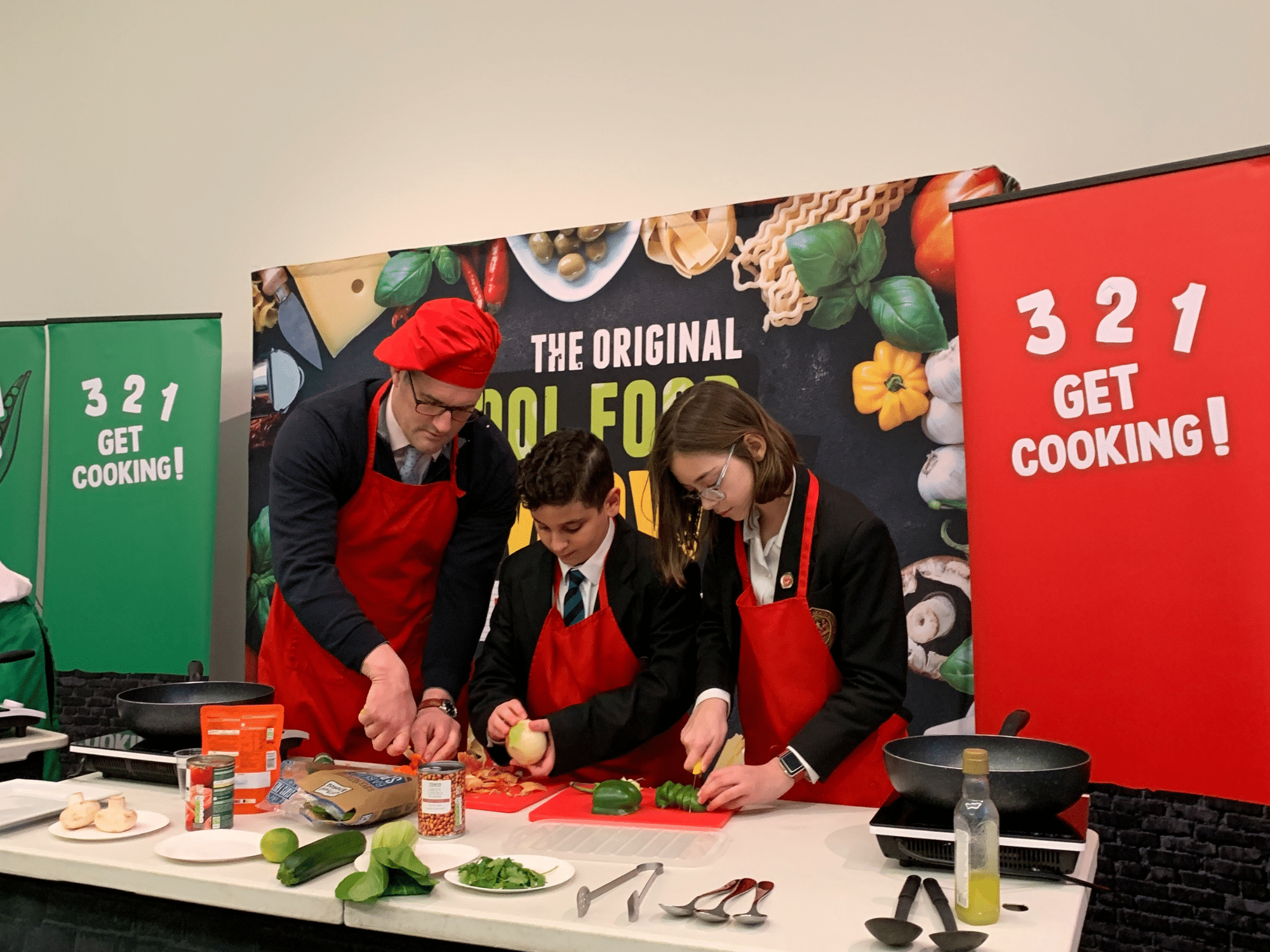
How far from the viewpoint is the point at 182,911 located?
162 cm

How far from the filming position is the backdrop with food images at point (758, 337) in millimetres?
3201

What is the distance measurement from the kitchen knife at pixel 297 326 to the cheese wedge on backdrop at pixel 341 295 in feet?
0.12

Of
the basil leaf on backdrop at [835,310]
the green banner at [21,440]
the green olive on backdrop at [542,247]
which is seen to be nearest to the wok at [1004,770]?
the basil leaf on backdrop at [835,310]

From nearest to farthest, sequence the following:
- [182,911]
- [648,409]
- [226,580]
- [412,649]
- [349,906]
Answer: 1. [349,906]
2. [182,911]
3. [412,649]
4. [648,409]
5. [226,580]

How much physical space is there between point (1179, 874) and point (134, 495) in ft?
12.7

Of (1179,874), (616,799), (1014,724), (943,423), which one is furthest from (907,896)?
(943,423)

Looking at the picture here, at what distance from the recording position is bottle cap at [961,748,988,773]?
1405 mm

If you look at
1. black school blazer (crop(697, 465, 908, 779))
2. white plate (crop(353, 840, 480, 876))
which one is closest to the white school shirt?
black school blazer (crop(697, 465, 908, 779))

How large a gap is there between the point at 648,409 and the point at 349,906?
2344mm

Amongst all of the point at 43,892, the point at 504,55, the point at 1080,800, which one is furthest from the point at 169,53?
the point at 1080,800

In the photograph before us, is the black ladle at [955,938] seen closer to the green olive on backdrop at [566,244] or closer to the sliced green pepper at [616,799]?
the sliced green pepper at [616,799]

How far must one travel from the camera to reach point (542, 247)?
3.87 m

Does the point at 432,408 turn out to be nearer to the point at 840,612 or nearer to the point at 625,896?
the point at 840,612

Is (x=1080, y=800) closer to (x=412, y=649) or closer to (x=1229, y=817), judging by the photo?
(x=1229, y=817)
